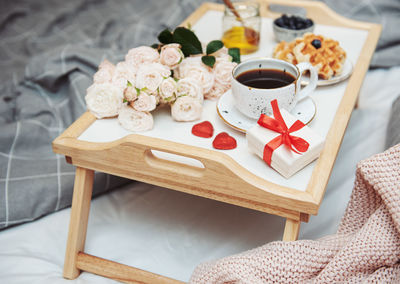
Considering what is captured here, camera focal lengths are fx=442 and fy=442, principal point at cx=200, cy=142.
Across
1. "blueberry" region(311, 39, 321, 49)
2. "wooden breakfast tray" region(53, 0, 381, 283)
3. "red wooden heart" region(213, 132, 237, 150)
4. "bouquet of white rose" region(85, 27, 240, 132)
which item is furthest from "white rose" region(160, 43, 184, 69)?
"blueberry" region(311, 39, 321, 49)

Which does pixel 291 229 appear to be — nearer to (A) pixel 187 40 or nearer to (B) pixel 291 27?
(A) pixel 187 40

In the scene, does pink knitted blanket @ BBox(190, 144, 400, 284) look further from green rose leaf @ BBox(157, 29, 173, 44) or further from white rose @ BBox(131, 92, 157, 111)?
green rose leaf @ BBox(157, 29, 173, 44)

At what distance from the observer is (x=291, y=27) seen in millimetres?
1182

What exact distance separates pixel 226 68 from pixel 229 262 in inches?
16.2

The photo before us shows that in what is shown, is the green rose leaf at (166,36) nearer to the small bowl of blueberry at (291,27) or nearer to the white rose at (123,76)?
the white rose at (123,76)

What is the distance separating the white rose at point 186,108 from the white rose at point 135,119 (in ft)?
0.17

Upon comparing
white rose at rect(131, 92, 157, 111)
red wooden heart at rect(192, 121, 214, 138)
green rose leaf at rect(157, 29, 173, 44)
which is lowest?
red wooden heart at rect(192, 121, 214, 138)

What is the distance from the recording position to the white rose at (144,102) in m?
0.86

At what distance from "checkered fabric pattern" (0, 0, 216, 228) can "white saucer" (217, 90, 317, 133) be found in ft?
1.36

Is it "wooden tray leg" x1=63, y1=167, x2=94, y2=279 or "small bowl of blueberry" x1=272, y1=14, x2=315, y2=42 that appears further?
"small bowl of blueberry" x1=272, y1=14, x2=315, y2=42

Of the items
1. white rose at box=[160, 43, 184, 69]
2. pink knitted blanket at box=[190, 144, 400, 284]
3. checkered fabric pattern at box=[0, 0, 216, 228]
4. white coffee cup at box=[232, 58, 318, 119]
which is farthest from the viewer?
checkered fabric pattern at box=[0, 0, 216, 228]

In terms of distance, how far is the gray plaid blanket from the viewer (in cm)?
112

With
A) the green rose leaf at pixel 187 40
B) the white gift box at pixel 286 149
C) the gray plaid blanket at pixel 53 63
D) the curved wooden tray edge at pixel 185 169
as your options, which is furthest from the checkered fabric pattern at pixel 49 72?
the white gift box at pixel 286 149

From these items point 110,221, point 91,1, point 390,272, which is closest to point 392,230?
point 390,272
